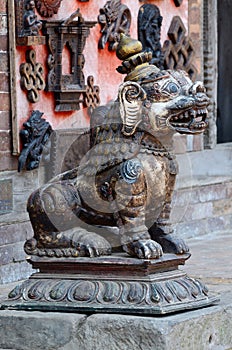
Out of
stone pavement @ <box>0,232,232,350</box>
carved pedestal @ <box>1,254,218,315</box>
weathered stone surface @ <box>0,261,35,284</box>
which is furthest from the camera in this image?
weathered stone surface @ <box>0,261,35,284</box>

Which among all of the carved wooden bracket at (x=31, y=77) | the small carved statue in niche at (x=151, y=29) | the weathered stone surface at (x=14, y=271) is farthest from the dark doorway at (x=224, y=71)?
the weathered stone surface at (x=14, y=271)

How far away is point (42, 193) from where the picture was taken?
4.89 metres

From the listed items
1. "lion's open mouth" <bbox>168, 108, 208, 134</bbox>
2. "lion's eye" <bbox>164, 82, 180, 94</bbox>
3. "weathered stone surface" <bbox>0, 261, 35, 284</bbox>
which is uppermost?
"lion's eye" <bbox>164, 82, 180, 94</bbox>

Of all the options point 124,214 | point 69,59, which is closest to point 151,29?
point 69,59

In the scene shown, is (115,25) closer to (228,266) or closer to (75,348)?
(228,266)

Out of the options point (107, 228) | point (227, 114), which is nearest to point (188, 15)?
point (227, 114)

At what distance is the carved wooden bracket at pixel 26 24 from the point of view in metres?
7.17

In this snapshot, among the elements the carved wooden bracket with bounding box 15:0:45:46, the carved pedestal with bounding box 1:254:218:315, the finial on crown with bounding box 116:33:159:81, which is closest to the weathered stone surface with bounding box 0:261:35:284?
the carved wooden bracket with bounding box 15:0:45:46

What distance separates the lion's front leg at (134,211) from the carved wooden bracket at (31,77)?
263cm

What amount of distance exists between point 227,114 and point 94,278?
23.0 ft

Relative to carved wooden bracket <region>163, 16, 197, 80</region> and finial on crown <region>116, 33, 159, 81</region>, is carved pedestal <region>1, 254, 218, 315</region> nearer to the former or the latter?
finial on crown <region>116, 33, 159, 81</region>

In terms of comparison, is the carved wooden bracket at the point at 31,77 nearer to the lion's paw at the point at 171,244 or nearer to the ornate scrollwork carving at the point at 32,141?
the ornate scrollwork carving at the point at 32,141

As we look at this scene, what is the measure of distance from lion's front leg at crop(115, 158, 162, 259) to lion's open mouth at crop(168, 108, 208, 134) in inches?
8.8

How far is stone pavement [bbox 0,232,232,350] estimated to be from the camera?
14.9 ft
